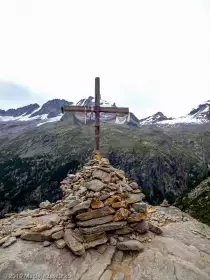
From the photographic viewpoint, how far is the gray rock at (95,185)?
18.3 m

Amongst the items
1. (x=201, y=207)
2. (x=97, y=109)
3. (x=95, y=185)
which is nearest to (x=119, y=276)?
(x=95, y=185)

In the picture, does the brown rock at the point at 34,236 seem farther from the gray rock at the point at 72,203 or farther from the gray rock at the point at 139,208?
the gray rock at the point at 139,208

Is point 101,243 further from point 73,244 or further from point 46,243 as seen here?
point 46,243

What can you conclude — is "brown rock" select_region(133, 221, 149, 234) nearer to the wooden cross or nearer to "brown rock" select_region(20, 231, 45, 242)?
"brown rock" select_region(20, 231, 45, 242)

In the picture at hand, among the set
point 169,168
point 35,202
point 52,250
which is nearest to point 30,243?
point 52,250

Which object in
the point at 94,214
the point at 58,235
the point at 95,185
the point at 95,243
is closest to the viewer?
the point at 95,243

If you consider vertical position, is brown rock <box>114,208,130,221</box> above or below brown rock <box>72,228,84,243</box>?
above

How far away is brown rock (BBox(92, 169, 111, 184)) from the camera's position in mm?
19297

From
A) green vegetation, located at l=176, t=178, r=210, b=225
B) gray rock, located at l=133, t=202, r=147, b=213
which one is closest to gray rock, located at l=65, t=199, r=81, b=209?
gray rock, located at l=133, t=202, r=147, b=213

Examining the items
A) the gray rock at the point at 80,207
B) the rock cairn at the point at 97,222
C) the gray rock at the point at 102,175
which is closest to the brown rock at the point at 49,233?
the rock cairn at the point at 97,222

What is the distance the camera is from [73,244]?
53.4ft

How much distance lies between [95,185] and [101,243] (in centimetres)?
360

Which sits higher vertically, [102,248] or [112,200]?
[112,200]

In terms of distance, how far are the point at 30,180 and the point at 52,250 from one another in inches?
6764
